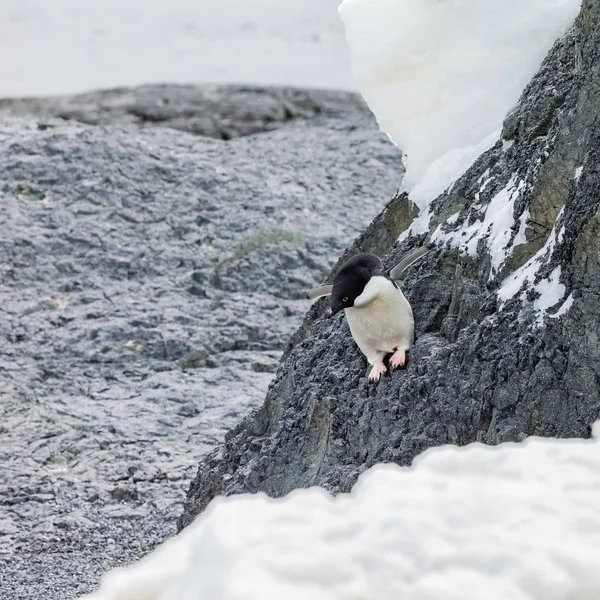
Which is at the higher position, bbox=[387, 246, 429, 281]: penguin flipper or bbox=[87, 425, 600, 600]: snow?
bbox=[387, 246, 429, 281]: penguin flipper

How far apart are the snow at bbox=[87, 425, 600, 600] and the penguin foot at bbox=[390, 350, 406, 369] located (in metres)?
1.21

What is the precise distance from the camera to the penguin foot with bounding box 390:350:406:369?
3.44 m

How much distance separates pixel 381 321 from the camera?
3.42m

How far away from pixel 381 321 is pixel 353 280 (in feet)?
0.50

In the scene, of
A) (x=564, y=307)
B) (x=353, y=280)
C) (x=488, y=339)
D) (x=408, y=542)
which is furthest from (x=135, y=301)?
(x=408, y=542)

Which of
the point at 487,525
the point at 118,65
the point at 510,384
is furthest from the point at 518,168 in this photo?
the point at 118,65

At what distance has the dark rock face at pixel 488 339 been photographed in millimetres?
2889

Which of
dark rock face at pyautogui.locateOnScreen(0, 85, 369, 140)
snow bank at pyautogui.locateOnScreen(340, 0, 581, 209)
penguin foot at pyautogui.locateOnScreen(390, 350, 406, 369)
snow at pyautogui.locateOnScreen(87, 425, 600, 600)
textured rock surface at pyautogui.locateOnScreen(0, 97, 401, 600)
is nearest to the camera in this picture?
snow at pyautogui.locateOnScreen(87, 425, 600, 600)

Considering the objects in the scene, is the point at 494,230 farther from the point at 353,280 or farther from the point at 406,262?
the point at 353,280

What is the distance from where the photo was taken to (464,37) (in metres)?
4.12

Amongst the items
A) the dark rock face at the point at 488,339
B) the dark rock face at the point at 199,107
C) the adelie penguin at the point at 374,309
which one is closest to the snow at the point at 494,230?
the dark rock face at the point at 488,339

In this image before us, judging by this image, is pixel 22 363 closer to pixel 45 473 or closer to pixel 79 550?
pixel 45 473

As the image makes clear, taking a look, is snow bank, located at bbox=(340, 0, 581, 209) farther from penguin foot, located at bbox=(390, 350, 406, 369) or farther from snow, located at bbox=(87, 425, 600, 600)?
snow, located at bbox=(87, 425, 600, 600)

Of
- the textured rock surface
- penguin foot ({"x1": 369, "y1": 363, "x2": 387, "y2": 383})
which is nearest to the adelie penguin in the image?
penguin foot ({"x1": 369, "y1": 363, "x2": 387, "y2": 383})
